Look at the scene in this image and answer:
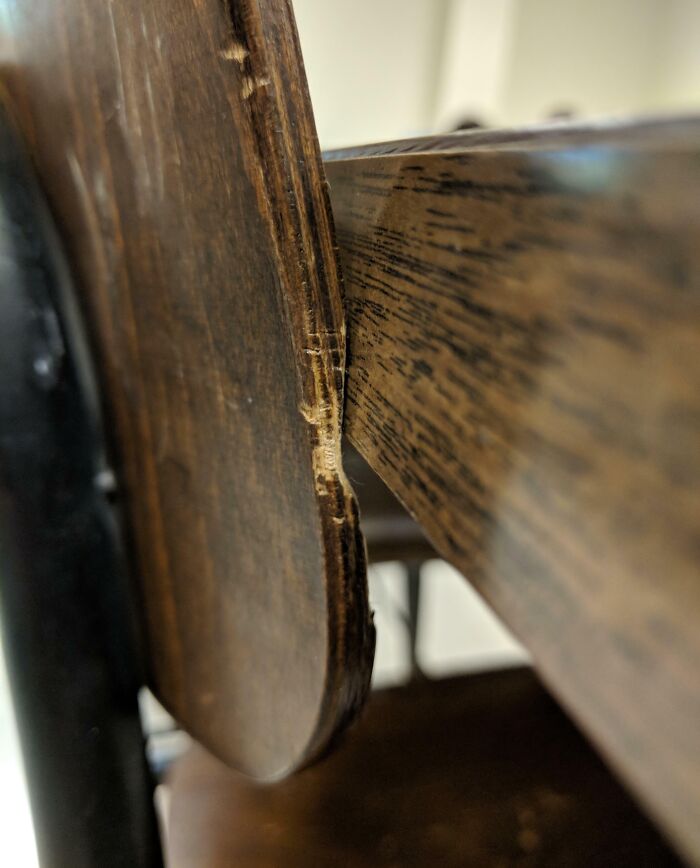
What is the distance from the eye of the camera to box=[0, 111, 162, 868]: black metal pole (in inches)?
17.0

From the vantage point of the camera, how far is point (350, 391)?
0.95 ft

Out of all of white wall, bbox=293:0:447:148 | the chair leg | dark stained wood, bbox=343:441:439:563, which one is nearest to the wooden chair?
dark stained wood, bbox=343:441:439:563

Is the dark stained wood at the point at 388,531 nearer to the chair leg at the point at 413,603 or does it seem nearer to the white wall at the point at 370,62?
the chair leg at the point at 413,603

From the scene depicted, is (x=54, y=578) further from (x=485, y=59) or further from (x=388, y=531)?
(x=485, y=59)

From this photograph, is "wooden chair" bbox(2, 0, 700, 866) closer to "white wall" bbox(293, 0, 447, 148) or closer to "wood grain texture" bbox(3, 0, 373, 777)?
"wood grain texture" bbox(3, 0, 373, 777)

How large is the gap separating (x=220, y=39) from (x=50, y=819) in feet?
1.52

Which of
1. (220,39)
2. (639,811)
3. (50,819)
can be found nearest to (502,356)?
(220,39)

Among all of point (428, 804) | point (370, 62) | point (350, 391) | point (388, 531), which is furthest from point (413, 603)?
point (370, 62)

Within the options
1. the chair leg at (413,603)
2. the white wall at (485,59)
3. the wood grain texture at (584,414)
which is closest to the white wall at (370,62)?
the white wall at (485,59)

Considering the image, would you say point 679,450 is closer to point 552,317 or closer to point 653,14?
point 552,317

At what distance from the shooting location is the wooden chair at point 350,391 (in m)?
0.13

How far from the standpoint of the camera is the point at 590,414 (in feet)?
0.45

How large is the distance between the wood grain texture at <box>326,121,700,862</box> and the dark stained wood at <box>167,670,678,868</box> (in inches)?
16.7

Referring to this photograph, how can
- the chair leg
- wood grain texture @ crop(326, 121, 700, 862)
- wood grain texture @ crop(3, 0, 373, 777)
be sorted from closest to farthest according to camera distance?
wood grain texture @ crop(326, 121, 700, 862), wood grain texture @ crop(3, 0, 373, 777), the chair leg
